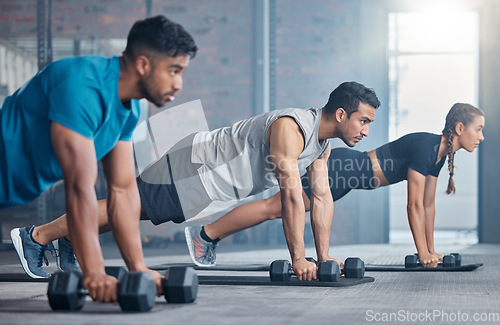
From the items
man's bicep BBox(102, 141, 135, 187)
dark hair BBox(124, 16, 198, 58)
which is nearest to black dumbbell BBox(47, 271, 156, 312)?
man's bicep BBox(102, 141, 135, 187)

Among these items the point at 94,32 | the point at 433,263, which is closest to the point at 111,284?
the point at 433,263

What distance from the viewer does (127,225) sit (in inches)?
77.8

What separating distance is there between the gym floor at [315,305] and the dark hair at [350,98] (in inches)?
28.0

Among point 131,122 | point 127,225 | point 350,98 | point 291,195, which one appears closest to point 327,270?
point 291,195

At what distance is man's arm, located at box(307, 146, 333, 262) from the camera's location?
9.57 feet

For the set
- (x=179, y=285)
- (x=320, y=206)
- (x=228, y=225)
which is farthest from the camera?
(x=228, y=225)

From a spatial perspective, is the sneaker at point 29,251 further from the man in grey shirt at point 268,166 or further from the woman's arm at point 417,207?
the woman's arm at point 417,207

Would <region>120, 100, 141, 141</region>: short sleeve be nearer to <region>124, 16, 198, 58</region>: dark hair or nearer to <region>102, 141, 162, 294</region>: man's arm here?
<region>102, 141, 162, 294</region>: man's arm

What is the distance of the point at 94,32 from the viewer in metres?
5.83

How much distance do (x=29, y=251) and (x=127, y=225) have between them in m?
0.99

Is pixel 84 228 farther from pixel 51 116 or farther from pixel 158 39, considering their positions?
pixel 158 39

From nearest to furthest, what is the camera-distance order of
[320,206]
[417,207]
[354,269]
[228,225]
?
[354,269]
[320,206]
[228,225]
[417,207]

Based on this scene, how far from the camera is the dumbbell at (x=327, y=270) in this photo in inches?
98.5

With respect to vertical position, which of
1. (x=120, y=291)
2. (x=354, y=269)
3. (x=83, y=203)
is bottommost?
(x=354, y=269)
